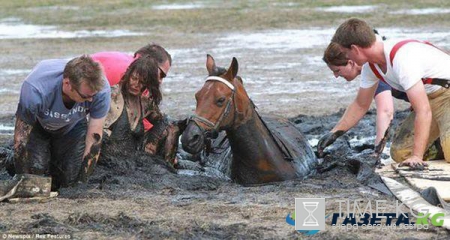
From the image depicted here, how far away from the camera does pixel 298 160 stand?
9547 mm

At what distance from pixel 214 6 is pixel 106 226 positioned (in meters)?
18.7

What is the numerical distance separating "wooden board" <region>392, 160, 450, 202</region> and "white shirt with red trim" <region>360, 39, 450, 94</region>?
690 mm

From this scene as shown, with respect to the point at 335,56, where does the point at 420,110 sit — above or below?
below

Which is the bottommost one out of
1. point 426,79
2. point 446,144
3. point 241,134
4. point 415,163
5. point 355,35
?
point 415,163

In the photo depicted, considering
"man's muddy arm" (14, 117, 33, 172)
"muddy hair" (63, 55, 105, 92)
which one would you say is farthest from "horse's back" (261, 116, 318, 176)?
"man's muddy arm" (14, 117, 33, 172)

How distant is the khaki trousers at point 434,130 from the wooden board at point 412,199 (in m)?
0.94

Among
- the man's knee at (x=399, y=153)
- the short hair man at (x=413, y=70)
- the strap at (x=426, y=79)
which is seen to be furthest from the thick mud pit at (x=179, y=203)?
the strap at (x=426, y=79)

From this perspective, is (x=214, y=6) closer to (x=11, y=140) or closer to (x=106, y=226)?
(x=11, y=140)

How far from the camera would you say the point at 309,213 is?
24.5 ft

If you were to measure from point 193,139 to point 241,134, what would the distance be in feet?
2.27

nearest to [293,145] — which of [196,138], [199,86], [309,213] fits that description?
[196,138]

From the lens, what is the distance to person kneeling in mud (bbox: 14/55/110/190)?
Result: 26.3 feet

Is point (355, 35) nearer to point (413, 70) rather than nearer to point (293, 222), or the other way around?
point (413, 70)

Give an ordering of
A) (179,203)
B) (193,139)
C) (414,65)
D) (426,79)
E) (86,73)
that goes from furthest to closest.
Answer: (426,79) < (414,65) < (193,139) < (179,203) < (86,73)
